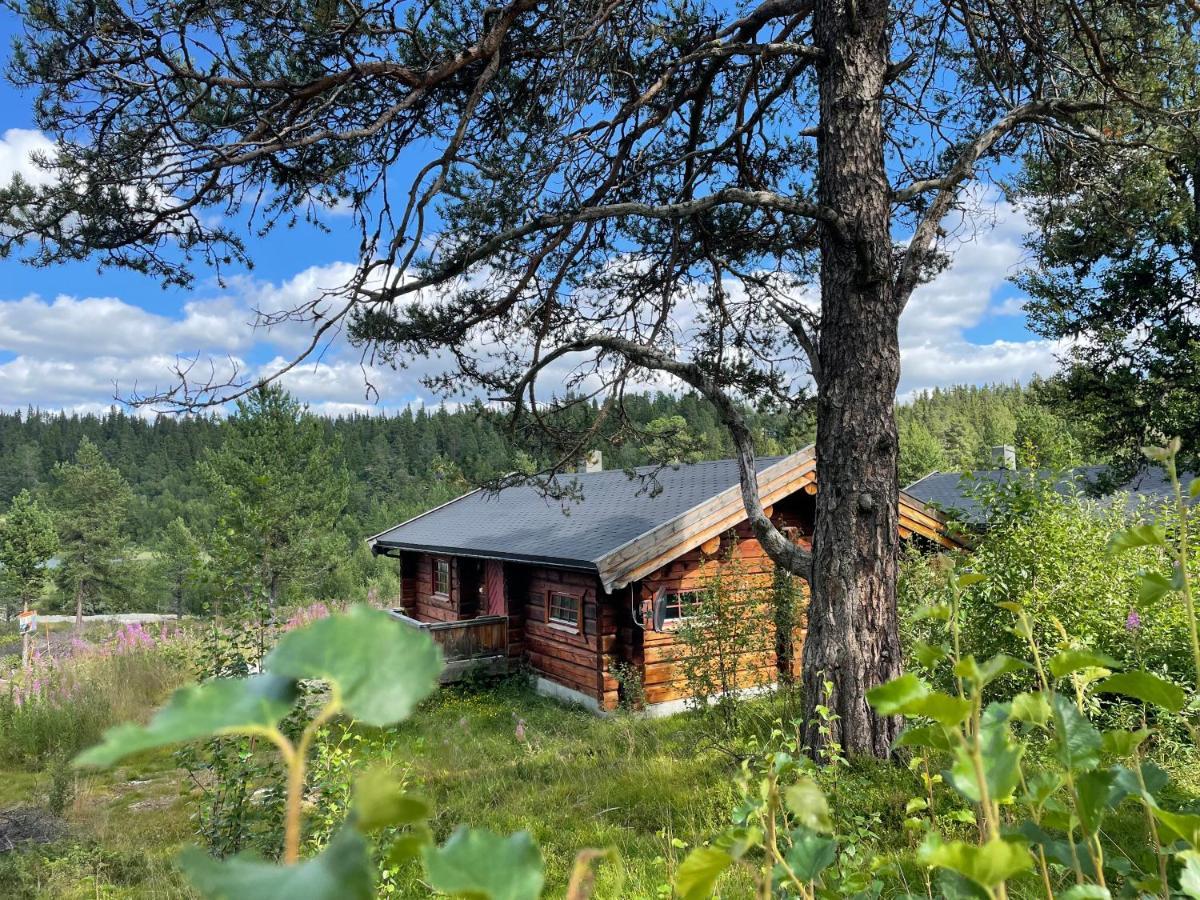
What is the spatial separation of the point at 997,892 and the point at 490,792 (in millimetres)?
7599

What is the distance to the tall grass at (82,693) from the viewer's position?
10258mm

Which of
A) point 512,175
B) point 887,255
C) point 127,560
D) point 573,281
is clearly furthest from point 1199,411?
point 127,560

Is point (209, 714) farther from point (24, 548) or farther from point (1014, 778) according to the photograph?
point (24, 548)

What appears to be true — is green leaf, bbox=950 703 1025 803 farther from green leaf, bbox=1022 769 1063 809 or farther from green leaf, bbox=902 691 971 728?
green leaf, bbox=1022 769 1063 809

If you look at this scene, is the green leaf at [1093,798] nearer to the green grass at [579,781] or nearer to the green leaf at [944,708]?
the green leaf at [944,708]

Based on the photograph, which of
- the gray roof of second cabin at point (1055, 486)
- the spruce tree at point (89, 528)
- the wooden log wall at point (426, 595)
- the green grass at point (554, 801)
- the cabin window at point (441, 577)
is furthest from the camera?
the spruce tree at point (89, 528)

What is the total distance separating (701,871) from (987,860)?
0.60 feet

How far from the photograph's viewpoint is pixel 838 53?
6.00 metres

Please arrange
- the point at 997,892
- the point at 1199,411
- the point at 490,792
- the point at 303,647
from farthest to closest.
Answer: the point at 1199,411 < the point at 490,792 < the point at 997,892 < the point at 303,647

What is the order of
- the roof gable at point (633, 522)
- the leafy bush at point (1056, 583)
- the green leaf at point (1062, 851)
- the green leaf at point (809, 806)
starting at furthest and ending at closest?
the roof gable at point (633, 522) < the leafy bush at point (1056, 583) < the green leaf at point (1062, 851) < the green leaf at point (809, 806)

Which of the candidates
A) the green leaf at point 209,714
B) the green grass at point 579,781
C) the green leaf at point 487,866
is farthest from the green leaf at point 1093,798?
the green grass at point 579,781

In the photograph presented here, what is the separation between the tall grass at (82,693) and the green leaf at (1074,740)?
11.8 m

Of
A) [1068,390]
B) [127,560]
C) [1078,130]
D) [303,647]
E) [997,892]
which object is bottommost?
[127,560]

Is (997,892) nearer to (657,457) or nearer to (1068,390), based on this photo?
(657,457)
